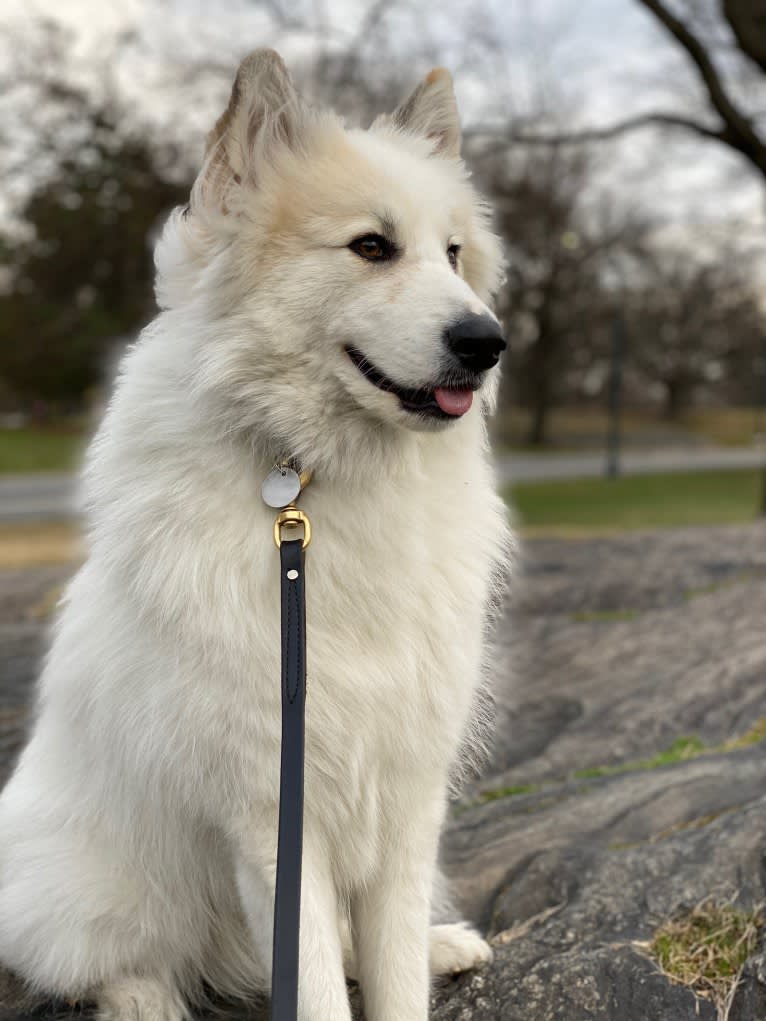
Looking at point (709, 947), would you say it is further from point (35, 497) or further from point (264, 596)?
point (35, 497)

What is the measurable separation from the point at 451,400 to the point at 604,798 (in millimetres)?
2137

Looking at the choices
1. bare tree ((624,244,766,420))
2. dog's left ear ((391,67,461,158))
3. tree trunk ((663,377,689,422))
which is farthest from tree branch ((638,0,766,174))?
tree trunk ((663,377,689,422))

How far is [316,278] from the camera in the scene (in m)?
2.12

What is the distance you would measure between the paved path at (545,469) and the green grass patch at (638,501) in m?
1.06

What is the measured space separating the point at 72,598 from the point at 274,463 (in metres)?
0.67

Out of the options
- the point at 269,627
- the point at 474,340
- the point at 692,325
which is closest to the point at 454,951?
the point at 269,627

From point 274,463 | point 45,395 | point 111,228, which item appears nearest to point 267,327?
point 274,463

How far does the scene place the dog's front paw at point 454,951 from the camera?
2.58 metres

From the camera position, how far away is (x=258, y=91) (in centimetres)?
217

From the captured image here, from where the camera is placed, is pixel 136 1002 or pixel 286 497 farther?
pixel 136 1002

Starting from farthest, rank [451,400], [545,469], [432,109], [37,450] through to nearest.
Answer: [545,469], [37,450], [432,109], [451,400]

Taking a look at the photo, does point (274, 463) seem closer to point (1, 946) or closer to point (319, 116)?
point (319, 116)

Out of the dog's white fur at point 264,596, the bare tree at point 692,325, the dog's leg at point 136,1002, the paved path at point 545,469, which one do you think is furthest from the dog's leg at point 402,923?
the bare tree at point 692,325

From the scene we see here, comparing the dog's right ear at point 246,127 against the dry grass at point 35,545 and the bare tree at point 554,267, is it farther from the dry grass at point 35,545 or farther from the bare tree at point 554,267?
the bare tree at point 554,267
